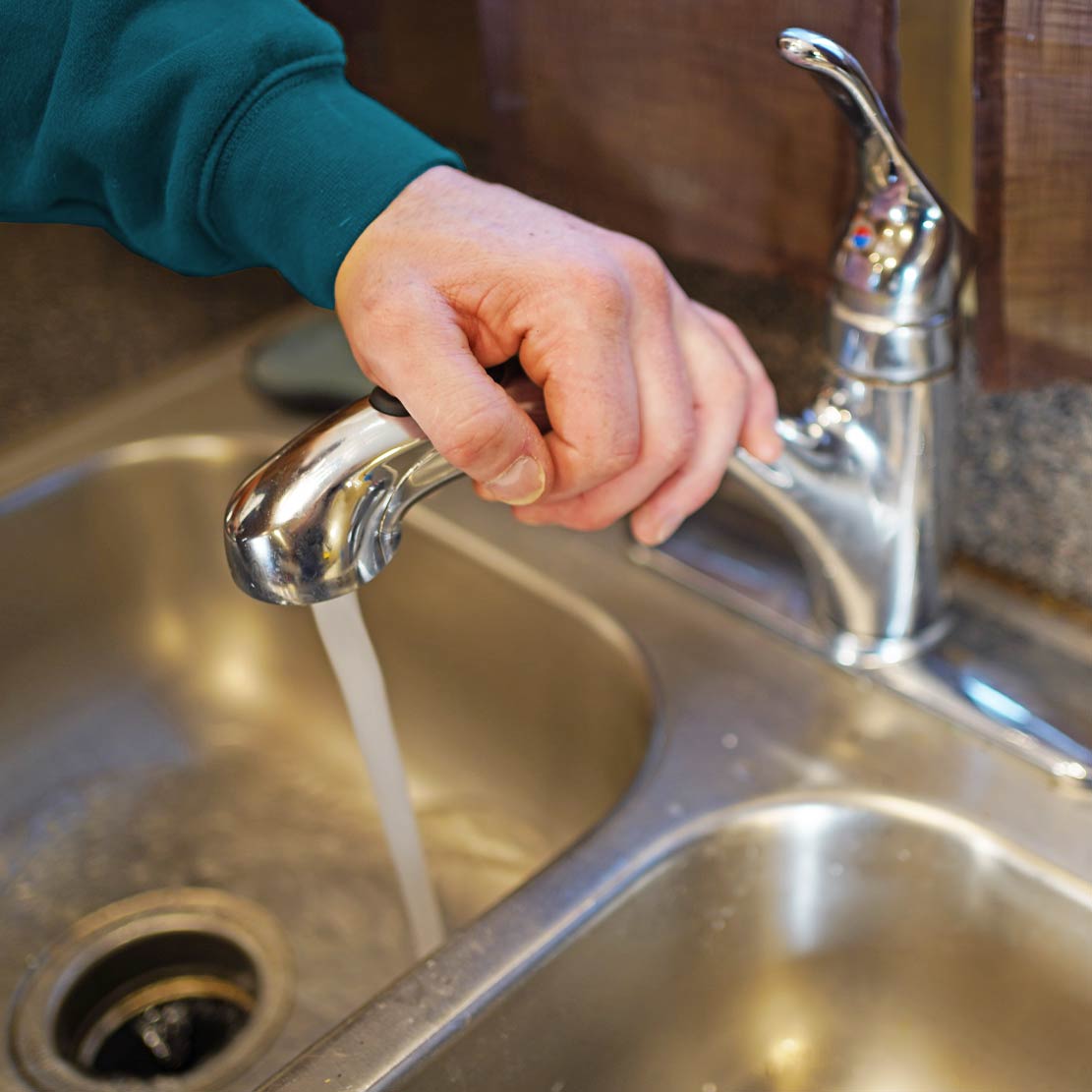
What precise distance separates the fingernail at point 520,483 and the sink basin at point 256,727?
0.59 feet

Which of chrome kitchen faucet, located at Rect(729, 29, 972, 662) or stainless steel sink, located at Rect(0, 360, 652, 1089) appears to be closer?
chrome kitchen faucet, located at Rect(729, 29, 972, 662)

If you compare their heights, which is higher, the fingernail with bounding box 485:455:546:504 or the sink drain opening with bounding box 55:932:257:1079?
the fingernail with bounding box 485:455:546:504

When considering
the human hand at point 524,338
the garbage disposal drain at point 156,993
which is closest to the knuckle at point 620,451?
the human hand at point 524,338

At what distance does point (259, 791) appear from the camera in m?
0.74

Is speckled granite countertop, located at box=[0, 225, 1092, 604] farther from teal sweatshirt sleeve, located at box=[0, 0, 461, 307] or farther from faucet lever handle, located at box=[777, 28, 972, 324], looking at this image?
teal sweatshirt sleeve, located at box=[0, 0, 461, 307]

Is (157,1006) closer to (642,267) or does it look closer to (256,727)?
(256,727)

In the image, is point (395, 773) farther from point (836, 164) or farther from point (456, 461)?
point (836, 164)

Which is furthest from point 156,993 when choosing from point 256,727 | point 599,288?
point 599,288

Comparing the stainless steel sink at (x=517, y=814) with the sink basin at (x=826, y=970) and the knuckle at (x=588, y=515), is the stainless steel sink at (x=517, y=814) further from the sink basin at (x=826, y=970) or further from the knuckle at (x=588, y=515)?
the knuckle at (x=588, y=515)

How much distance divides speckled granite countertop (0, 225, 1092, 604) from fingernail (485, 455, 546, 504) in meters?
0.23

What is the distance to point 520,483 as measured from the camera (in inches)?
17.2

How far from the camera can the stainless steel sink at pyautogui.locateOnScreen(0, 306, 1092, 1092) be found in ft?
1.62

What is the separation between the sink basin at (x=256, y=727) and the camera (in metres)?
0.65

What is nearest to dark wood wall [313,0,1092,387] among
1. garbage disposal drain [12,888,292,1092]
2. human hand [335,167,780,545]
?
human hand [335,167,780,545]
